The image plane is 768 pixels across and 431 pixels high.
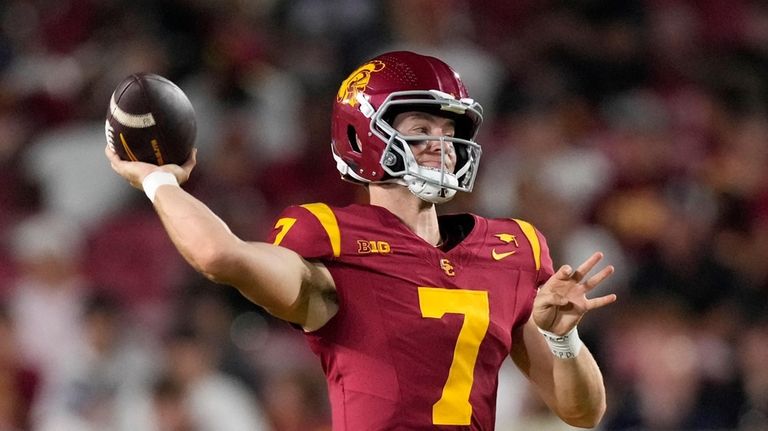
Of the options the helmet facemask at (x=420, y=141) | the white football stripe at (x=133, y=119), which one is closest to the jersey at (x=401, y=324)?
the helmet facemask at (x=420, y=141)

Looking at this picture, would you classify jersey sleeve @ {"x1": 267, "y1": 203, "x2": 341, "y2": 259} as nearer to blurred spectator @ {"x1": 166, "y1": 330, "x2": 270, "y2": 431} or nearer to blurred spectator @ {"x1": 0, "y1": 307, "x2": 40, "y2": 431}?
blurred spectator @ {"x1": 166, "y1": 330, "x2": 270, "y2": 431}

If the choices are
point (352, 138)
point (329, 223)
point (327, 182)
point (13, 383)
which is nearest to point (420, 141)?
point (352, 138)

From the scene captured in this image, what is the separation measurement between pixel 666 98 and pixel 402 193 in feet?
16.2

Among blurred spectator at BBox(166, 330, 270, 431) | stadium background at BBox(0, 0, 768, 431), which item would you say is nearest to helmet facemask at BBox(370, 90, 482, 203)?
stadium background at BBox(0, 0, 768, 431)

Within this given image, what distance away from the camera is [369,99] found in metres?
3.36

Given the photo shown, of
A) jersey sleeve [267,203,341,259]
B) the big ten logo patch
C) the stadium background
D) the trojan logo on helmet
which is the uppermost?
the trojan logo on helmet

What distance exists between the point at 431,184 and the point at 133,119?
2.26 ft

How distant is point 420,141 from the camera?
131 inches

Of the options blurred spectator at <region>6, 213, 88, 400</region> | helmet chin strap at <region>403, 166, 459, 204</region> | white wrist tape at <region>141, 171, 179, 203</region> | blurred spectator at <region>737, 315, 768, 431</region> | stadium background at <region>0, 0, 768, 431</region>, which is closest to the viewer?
white wrist tape at <region>141, 171, 179, 203</region>

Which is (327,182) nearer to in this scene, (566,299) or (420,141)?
(420,141)

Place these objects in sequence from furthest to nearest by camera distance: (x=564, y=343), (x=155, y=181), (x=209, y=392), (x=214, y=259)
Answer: (x=209, y=392)
(x=564, y=343)
(x=155, y=181)
(x=214, y=259)

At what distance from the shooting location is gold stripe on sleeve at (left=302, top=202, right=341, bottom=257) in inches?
126

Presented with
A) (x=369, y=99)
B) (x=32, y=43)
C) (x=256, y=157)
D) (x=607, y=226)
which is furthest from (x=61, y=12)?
(x=369, y=99)

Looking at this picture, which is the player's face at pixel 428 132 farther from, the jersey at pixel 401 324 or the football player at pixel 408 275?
the jersey at pixel 401 324
